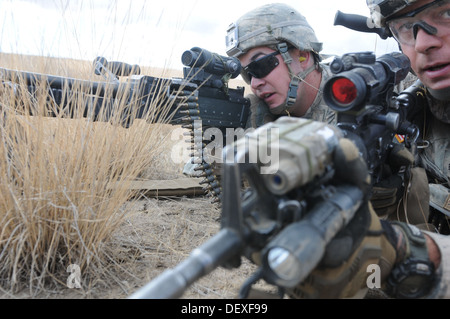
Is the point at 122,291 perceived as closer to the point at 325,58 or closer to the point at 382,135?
the point at 382,135

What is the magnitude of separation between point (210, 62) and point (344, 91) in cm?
170

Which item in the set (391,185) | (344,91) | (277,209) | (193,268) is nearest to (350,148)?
(277,209)

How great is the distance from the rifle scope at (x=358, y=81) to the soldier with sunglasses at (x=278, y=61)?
5.05 ft

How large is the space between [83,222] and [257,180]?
3.51 ft

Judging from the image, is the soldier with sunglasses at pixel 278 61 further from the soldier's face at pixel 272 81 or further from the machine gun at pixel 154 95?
the machine gun at pixel 154 95

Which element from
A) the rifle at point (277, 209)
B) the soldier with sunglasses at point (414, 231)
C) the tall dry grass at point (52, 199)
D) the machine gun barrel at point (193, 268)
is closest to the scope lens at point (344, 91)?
the rifle at point (277, 209)

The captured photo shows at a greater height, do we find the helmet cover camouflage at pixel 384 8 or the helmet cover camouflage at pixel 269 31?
the helmet cover camouflage at pixel 269 31

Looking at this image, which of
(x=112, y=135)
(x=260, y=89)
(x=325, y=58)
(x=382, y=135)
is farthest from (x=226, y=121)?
(x=382, y=135)

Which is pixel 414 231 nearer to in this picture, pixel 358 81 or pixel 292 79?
pixel 358 81

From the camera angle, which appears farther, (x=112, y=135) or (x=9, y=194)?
(x=112, y=135)

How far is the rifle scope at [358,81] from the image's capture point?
4.97ft

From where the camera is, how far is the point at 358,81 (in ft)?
4.91

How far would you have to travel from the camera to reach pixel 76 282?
1752 mm
